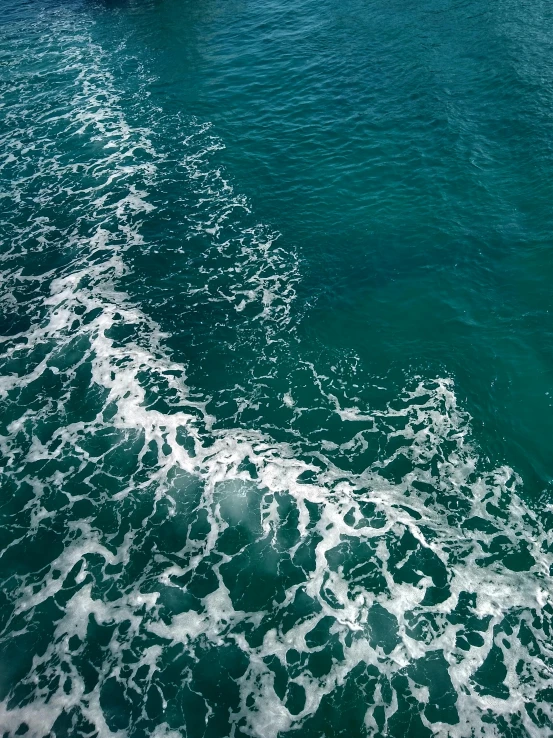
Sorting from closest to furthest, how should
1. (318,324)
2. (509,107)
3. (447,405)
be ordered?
1. (447,405)
2. (318,324)
3. (509,107)

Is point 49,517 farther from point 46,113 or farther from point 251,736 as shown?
point 46,113

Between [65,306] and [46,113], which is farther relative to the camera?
[46,113]

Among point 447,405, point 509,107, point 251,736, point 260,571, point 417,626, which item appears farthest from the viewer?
point 509,107

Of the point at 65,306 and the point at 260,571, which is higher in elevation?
the point at 65,306

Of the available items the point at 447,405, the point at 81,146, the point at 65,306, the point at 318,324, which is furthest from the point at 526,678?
the point at 81,146

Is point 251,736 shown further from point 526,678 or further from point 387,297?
point 387,297

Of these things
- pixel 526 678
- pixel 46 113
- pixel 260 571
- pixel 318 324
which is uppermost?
pixel 46 113
